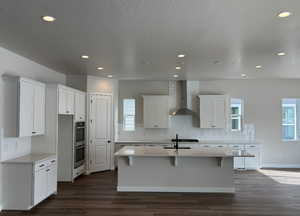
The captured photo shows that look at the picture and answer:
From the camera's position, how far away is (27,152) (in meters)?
4.99

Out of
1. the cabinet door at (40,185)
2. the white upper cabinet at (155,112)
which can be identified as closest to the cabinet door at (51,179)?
the cabinet door at (40,185)

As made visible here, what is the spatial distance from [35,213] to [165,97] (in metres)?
4.81

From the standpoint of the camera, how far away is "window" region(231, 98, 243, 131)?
805 centimetres

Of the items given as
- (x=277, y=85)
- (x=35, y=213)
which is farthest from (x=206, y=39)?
(x=277, y=85)

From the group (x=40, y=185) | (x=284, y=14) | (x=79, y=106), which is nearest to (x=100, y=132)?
(x=79, y=106)

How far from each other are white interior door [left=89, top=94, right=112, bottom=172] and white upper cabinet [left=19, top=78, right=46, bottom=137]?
6.73 ft

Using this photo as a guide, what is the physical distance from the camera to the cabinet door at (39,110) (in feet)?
15.6

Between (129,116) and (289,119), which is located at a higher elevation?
(129,116)

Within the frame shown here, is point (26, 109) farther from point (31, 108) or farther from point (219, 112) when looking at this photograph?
point (219, 112)

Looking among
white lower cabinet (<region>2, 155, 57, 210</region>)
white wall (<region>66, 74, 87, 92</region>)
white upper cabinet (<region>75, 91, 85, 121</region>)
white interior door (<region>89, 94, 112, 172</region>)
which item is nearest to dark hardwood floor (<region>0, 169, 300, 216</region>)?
white lower cabinet (<region>2, 155, 57, 210</region>)

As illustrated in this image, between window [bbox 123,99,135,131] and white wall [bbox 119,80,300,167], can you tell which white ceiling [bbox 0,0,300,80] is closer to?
white wall [bbox 119,80,300,167]

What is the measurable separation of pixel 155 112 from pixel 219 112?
1.96 m

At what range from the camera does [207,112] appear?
761 cm

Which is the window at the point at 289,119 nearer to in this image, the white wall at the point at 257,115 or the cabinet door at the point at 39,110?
the white wall at the point at 257,115
